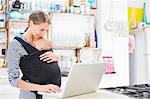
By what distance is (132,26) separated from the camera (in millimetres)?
4637

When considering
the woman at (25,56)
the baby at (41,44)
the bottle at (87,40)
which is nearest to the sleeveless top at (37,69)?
the woman at (25,56)

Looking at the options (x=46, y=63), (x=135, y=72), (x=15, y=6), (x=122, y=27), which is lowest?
(x=135, y=72)

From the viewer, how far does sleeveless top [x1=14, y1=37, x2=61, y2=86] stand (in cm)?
175

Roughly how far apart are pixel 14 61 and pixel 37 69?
0.59 ft

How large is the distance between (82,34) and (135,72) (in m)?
1.25

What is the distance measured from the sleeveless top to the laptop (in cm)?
13

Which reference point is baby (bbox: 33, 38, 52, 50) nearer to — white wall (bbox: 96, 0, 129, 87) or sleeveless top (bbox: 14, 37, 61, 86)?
sleeveless top (bbox: 14, 37, 61, 86)

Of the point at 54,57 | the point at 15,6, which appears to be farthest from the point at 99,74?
the point at 15,6

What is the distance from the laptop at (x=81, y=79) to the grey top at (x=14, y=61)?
0.78 feet

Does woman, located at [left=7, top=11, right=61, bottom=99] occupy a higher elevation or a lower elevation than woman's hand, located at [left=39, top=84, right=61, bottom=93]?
higher

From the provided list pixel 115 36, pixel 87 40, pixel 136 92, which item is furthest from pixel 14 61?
pixel 115 36

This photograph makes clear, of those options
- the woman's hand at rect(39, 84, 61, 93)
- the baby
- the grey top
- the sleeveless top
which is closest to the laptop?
the woman's hand at rect(39, 84, 61, 93)

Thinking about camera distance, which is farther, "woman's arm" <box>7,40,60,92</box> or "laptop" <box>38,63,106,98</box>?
"woman's arm" <box>7,40,60,92</box>

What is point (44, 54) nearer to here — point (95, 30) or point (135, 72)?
point (95, 30)
